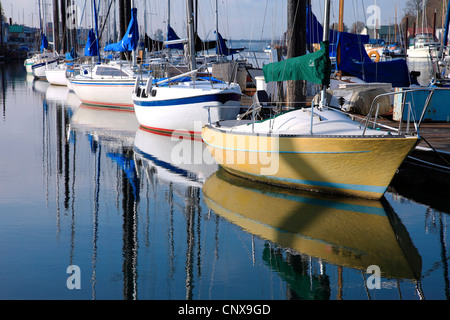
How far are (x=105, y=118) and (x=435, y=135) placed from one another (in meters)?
14.5

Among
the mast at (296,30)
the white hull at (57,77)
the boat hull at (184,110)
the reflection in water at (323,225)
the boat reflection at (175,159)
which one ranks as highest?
the mast at (296,30)

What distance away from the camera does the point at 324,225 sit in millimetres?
9266

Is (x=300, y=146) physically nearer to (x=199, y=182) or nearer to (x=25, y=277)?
(x=199, y=182)

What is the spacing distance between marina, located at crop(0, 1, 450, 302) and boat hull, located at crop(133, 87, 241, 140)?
64 millimetres

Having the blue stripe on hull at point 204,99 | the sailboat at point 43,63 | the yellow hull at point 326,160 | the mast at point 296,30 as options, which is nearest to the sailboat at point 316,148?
the yellow hull at point 326,160

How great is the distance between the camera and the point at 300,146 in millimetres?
10508

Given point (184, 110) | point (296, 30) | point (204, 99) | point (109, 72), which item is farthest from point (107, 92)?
point (296, 30)

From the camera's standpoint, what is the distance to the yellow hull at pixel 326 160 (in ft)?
32.3

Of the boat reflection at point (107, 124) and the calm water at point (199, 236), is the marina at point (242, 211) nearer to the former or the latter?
the calm water at point (199, 236)

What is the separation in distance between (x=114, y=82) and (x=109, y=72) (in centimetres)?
151

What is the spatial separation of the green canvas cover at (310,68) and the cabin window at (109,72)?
15.3 m
